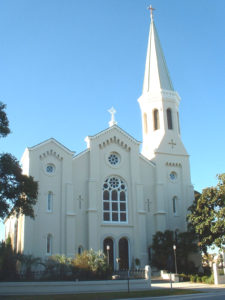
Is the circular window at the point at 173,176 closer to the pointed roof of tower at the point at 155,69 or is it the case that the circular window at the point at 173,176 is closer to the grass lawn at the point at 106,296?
the pointed roof of tower at the point at 155,69

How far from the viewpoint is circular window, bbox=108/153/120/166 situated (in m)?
42.7

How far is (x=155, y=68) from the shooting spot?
168 ft

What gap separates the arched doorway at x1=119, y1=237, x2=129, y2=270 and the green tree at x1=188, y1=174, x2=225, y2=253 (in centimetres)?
730

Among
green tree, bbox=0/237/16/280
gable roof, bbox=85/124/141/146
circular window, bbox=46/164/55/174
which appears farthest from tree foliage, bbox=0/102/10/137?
gable roof, bbox=85/124/141/146

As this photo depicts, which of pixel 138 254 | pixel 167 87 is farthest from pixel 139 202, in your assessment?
pixel 167 87

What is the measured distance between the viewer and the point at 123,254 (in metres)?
39.8

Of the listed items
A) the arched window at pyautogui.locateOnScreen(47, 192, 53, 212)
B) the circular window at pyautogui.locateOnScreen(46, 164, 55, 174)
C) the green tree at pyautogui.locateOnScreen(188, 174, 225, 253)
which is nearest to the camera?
the green tree at pyautogui.locateOnScreen(188, 174, 225, 253)

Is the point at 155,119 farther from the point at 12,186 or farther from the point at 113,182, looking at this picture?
the point at 12,186

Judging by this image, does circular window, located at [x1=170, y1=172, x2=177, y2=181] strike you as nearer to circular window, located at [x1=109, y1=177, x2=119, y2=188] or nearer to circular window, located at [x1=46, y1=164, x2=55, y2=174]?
circular window, located at [x1=109, y1=177, x2=119, y2=188]

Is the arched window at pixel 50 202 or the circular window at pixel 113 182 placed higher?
the circular window at pixel 113 182

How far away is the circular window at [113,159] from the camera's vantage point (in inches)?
1680

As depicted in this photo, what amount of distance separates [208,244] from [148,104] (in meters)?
19.5

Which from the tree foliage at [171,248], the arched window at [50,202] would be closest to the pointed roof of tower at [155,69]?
the tree foliage at [171,248]

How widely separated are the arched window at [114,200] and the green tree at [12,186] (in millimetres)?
13367
